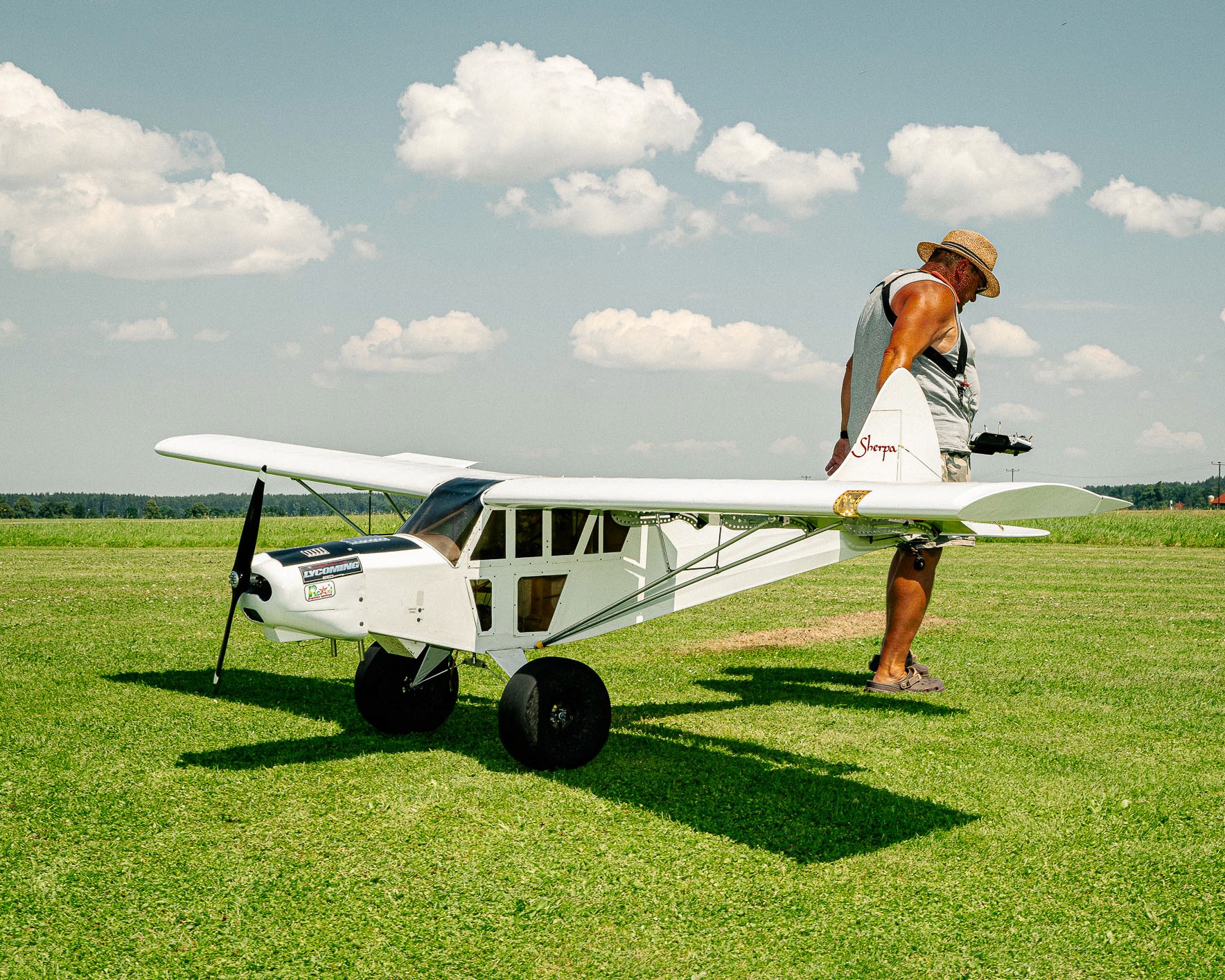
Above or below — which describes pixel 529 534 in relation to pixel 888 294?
below

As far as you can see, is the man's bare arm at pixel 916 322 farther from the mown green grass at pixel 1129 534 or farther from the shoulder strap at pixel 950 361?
the mown green grass at pixel 1129 534

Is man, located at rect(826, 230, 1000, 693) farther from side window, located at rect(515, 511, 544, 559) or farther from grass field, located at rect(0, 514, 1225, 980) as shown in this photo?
side window, located at rect(515, 511, 544, 559)

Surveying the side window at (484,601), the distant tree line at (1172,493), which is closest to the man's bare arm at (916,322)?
the side window at (484,601)

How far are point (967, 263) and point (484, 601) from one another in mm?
5120

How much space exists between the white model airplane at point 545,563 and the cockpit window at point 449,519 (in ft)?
0.04

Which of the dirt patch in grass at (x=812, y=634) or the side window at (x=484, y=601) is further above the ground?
the side window at (x=484, y=601)

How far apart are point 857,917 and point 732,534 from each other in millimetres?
4654

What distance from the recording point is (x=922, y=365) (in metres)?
8.41

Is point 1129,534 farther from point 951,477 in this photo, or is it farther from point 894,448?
point 894,448

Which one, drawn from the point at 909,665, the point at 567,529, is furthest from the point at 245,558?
the point at 909,665

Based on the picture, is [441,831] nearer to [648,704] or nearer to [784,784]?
[784,784]

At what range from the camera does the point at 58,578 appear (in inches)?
782

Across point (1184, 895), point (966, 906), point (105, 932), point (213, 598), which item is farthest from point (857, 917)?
point (213, 598)

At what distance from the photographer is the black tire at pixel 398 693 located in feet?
25.5
